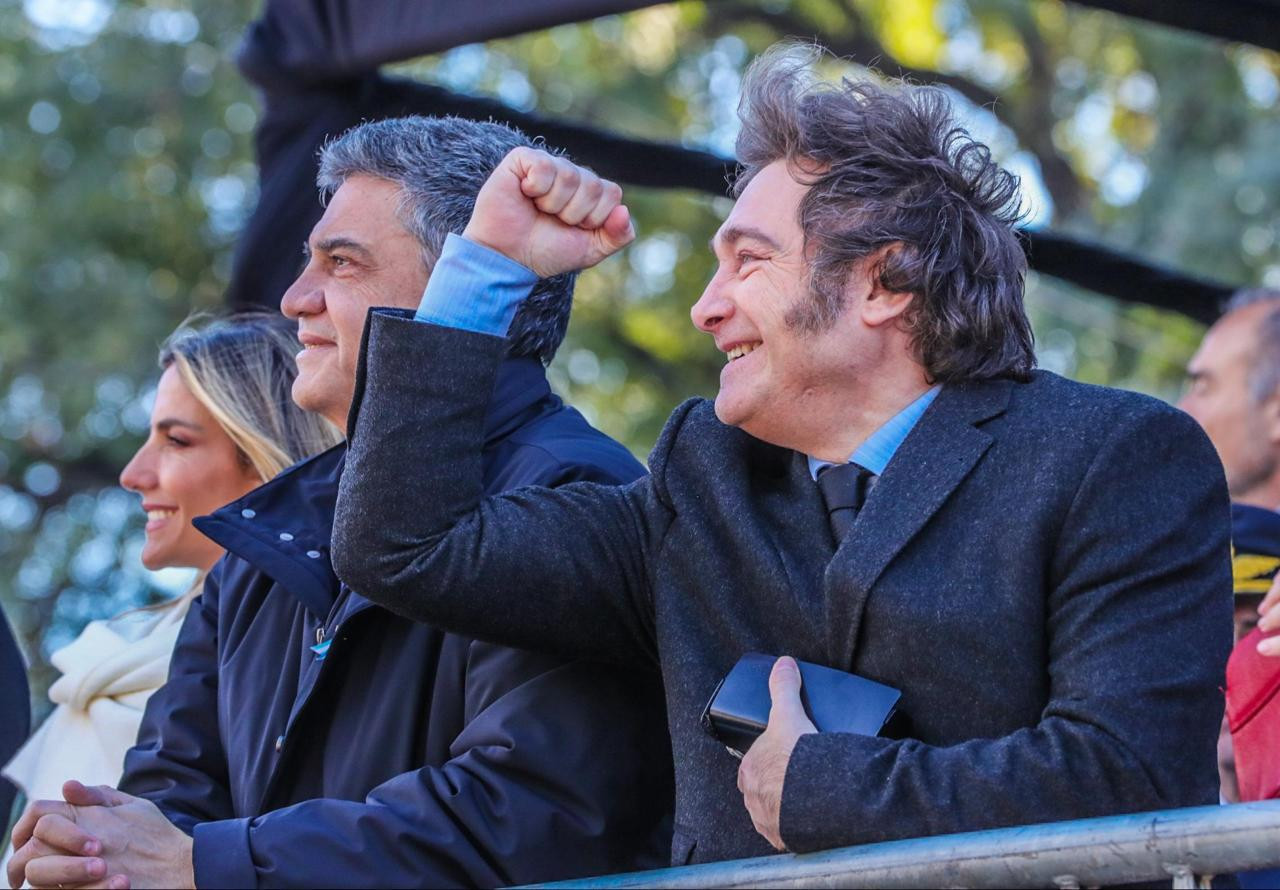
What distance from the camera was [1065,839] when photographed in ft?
6.56

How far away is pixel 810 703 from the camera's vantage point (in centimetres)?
246

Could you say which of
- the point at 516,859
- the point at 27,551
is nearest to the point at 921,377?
the point at 516,859

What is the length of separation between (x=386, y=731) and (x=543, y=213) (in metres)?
0.85

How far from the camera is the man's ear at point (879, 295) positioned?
2822 millimetres

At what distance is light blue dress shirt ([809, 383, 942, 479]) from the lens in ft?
9.09

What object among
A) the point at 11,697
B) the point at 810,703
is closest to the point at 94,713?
the point at 11,697

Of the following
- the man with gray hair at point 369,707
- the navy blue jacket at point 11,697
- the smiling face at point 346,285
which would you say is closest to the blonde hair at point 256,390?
the navy blue jacket at point 11,697

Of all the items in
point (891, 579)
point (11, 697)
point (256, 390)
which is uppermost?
point (891, 579)

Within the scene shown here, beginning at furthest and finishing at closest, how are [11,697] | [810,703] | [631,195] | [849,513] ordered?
[631,195]
[11,697]
[849,513]
[810,703]

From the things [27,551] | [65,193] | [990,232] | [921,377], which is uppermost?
[990,232]

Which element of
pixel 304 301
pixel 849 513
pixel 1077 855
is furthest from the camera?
pixel 304 301

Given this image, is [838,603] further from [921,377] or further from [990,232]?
[990,232]

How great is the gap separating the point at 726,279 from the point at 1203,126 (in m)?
9.59

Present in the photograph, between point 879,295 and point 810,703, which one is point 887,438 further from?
point 810,703
